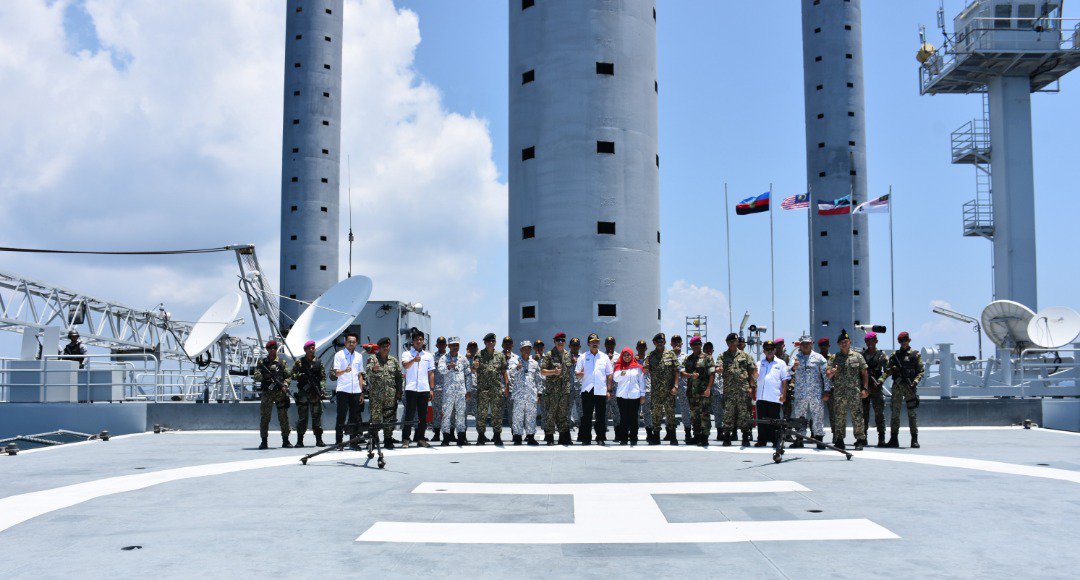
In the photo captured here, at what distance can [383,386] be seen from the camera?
40.2 ft

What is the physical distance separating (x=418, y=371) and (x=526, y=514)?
5.91 metres

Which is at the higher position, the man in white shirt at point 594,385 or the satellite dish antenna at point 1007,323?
the satellite dish antenna at point 1007,323

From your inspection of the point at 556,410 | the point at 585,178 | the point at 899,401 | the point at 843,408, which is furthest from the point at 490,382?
the point at 899,401

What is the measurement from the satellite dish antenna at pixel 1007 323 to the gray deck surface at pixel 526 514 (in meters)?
14.9

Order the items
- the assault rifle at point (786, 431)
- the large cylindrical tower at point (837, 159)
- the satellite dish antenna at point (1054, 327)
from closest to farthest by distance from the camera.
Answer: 1. the assault rifle at point (786, 431)
2. the satellite dish antenna at point (1054, 327)
3. the large cylindrical tower at point (837, 159)

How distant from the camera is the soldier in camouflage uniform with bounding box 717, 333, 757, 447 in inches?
499

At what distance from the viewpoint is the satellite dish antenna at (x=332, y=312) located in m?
20.7

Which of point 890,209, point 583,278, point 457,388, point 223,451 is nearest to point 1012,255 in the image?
point 890,209

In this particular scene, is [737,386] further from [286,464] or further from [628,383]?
[286,464]

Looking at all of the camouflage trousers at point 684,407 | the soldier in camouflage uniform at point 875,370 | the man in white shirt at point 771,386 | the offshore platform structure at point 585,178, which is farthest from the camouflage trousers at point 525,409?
the soldier in camouflage uniform at point 875,370

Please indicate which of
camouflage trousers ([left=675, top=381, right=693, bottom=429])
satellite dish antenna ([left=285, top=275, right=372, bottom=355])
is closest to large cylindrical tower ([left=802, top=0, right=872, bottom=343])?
satellite dish antenna ([left=285, top=275, right=372, bottom=355])

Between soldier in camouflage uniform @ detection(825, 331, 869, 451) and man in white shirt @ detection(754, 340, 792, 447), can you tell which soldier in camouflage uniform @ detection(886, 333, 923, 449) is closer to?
soldier in camouflage uniform @ detection(825, 331, 869, 451)

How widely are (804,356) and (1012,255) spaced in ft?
110

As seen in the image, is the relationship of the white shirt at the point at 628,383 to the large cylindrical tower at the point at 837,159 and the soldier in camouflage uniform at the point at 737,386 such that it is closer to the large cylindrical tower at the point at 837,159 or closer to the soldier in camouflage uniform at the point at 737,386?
the soldier in camouflage uniform at the point at 737,386
